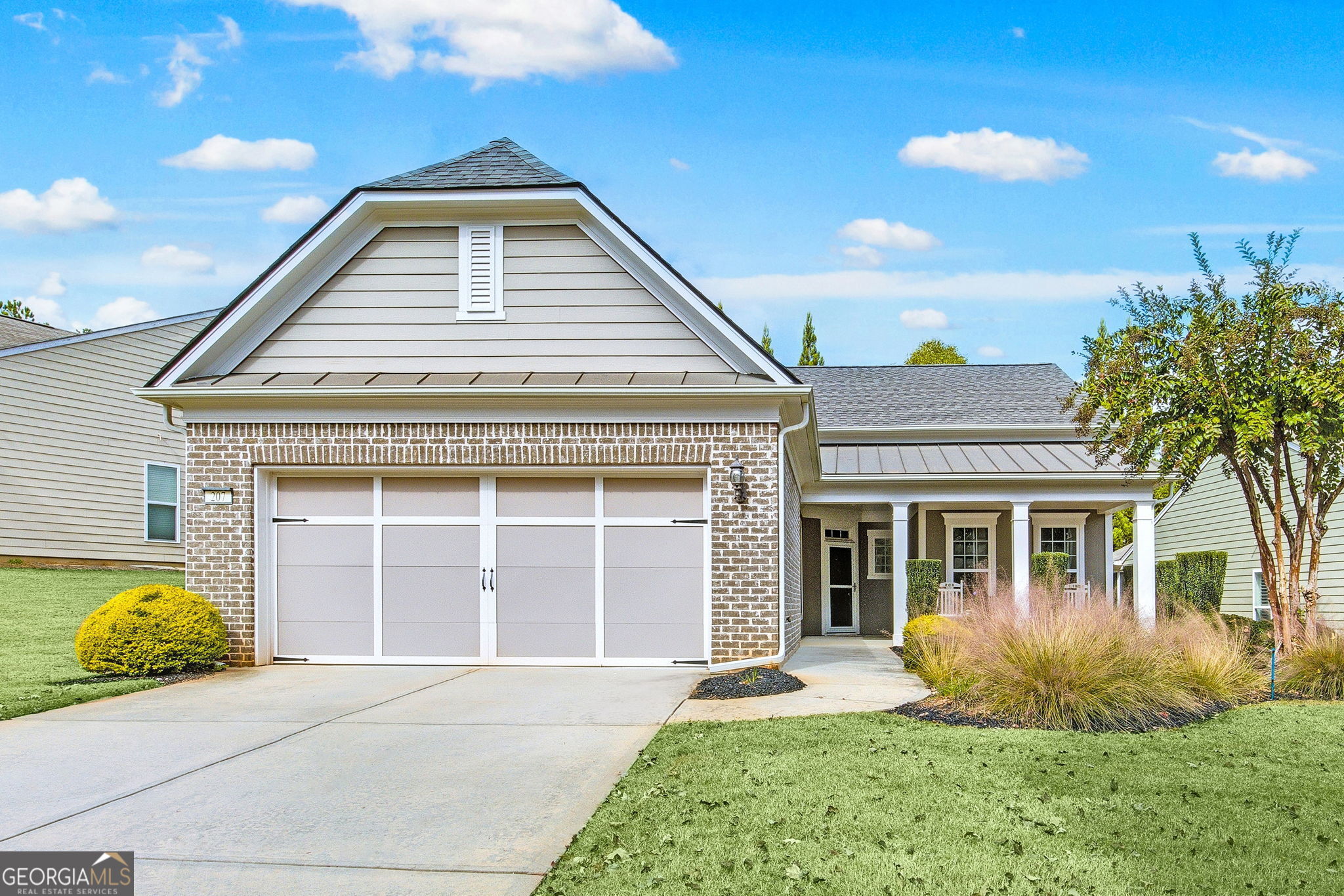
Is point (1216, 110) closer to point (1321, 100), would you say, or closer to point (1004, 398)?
point (1321, 100)

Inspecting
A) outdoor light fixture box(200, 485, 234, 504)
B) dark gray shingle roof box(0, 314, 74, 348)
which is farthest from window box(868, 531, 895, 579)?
dark gray shingle roof box(0, 314, 74, 348)

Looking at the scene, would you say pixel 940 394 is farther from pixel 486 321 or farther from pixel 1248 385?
pixel 486 321

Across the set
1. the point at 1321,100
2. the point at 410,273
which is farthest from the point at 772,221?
the point at 410,273

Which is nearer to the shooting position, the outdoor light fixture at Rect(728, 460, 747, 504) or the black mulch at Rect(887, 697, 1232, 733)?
the black mulch at Rect(887, 697, 1232, 733)

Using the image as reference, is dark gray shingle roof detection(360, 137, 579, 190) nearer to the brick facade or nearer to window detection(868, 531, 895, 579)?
the brick facade

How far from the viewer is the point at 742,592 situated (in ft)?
36.7

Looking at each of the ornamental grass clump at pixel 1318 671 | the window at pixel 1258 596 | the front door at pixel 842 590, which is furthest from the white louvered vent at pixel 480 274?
the window at pixel 1258 596

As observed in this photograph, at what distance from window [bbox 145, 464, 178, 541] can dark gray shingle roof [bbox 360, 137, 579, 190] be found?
1205 cm

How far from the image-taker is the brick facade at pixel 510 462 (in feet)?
36.7

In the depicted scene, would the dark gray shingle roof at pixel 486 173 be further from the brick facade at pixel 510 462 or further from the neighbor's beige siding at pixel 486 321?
the brick facade at pixel 510 462

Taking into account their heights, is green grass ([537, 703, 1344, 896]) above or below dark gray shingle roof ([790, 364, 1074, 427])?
below

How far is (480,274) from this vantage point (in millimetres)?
12016

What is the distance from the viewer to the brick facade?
1119 cm

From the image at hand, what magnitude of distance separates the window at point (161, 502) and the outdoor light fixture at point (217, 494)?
1095 centimetres
